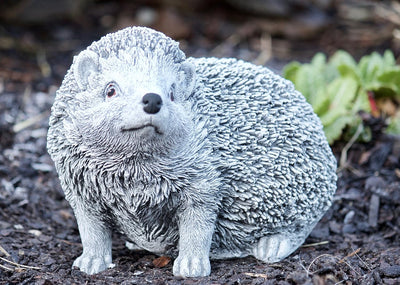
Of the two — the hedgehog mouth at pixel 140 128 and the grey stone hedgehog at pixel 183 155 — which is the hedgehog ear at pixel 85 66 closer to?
the grey stone hedgehog at pixel 183 155

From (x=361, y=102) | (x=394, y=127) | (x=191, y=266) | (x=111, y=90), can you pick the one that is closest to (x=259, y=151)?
(x=191, y=266)

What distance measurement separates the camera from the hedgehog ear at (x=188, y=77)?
392 centimetres

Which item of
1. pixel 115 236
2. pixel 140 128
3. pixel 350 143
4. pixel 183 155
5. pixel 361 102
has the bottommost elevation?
pixel 115 236

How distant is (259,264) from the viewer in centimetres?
443

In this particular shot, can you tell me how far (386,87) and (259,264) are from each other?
322cm

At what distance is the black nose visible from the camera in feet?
11.4

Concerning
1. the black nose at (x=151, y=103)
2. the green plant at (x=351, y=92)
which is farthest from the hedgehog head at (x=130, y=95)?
the green plant at (x=351, y=92)

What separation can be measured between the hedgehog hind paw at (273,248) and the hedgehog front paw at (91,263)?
3.84ft

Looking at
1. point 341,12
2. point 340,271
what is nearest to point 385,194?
point 340,271

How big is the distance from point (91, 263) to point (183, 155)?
1.11 m

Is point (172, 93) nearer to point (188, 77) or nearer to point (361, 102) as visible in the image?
point (188, 77)

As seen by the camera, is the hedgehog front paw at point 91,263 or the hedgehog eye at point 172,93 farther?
the hedgehog front paw at point 91,263

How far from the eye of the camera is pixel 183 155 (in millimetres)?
3918

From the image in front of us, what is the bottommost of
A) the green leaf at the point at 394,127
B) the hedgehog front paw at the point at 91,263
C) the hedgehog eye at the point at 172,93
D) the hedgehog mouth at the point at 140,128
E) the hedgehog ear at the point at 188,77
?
the hedgehog front paw at the point at 91,263
